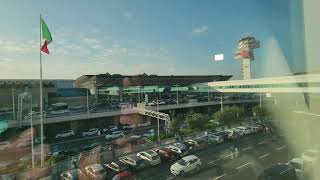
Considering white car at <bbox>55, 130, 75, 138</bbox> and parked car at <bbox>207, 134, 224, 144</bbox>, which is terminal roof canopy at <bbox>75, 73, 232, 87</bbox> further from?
parked car at <bbox>207, 134, 224, 144</bbox>

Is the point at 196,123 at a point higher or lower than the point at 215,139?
higher

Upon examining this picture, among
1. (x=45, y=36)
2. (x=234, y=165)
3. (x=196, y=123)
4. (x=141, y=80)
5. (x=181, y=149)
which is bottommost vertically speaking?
(x=181, y=149)

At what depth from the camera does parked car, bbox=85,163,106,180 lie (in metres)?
5.71

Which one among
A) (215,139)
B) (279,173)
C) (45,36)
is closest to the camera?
(279,173)

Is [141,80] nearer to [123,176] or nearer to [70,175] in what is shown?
[70,175]

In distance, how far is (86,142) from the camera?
1286cm

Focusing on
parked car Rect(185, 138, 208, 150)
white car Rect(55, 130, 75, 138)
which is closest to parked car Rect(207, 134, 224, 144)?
parked car Rect(185, 138, 208, 150)

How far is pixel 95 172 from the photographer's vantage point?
577 cm

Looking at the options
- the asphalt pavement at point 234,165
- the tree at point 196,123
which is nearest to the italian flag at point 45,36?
the asphalt pavement at point 234,165

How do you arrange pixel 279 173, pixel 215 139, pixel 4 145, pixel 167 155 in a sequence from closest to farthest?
pixel 279 173
pixel 167 155
pixel 215 139
pixel 4 145

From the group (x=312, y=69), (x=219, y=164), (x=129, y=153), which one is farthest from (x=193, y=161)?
(x=312, y=69)

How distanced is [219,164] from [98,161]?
10.1ft

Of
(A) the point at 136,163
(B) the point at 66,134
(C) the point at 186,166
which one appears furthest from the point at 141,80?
(C) the point at 186,166

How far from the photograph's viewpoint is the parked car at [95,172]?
5.71 m
